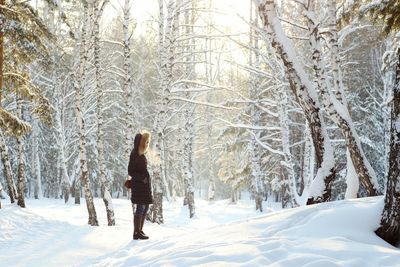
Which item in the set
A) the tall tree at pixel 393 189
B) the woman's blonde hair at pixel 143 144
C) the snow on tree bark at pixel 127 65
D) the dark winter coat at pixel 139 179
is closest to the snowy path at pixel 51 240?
the dark winter coat at pixel 139 179

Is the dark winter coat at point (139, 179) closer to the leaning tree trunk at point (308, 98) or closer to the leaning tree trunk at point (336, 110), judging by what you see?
the leaning tree trunk at point (308, 98)

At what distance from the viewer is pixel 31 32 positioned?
11555 mm

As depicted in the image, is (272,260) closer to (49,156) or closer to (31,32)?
(31,32)

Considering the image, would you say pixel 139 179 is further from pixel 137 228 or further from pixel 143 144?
pixel 137 228

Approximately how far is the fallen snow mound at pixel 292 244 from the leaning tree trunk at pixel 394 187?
0.15m

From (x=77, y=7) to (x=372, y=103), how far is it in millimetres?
19551

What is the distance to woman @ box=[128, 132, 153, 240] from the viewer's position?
748cm

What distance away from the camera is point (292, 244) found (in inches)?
177

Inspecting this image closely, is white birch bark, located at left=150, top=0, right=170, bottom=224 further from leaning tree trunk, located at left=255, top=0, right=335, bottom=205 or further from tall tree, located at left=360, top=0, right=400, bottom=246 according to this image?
tall tree, located at left=360, top=0, right=400, bottom=246

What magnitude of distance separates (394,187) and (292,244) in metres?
1.41

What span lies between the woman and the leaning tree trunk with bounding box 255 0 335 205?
311 cm

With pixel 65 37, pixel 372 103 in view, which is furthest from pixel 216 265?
pixel 65 37

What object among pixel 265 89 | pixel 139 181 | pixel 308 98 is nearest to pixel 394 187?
pixel 308 98

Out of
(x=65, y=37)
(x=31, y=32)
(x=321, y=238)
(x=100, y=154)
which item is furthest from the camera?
(x=65, y=37)
